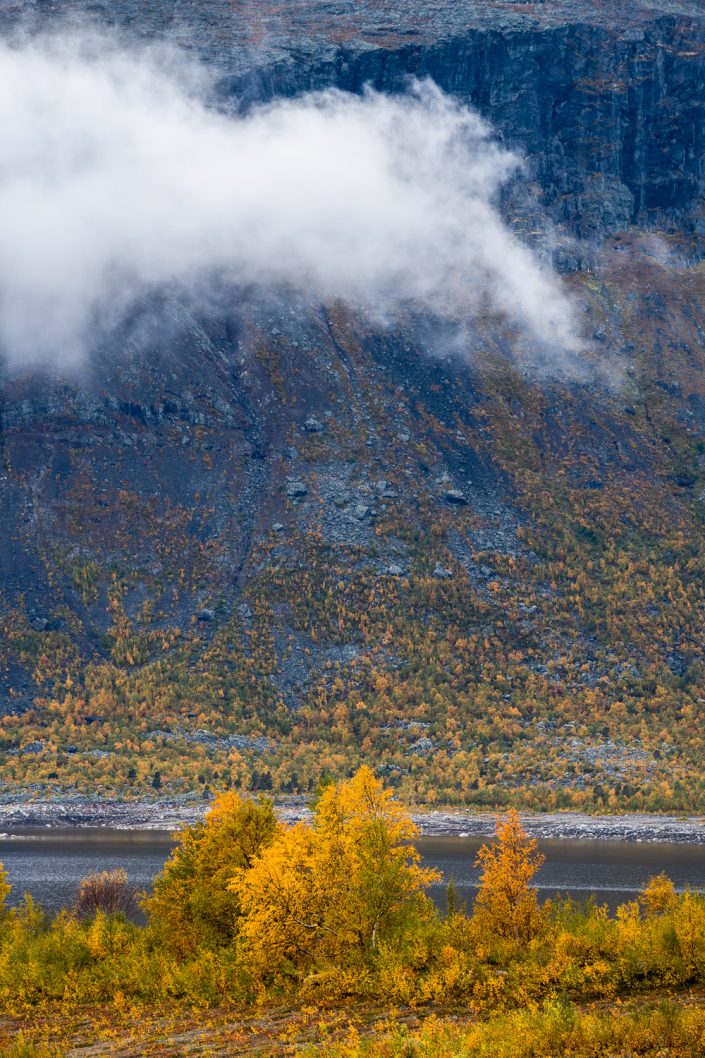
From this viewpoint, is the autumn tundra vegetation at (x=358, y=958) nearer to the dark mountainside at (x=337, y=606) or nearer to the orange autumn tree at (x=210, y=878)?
the orange autumn tree at (x=210, y=878)

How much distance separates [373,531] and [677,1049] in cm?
15442

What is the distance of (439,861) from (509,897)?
194 feet

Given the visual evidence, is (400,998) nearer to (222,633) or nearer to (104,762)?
(104,762)

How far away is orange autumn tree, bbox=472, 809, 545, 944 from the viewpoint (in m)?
44.1

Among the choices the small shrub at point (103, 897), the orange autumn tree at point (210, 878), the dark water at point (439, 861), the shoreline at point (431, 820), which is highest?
the orange autumn tree at point (210, 878)

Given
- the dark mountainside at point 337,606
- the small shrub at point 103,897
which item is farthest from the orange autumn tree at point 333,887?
the dark mountainside at point 337,606

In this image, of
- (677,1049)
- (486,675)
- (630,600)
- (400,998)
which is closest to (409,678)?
(486,675)

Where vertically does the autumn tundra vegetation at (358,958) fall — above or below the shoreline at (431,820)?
above

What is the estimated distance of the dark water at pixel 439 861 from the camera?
85.9 meters

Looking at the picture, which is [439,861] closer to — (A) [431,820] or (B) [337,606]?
(A) [431,820]

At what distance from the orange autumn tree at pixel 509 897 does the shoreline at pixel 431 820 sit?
2875 inches

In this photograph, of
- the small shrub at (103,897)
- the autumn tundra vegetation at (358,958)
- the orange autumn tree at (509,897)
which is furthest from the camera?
the small shrub at (103,897)

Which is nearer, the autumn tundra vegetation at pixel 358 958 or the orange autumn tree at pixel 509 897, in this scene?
the autumn tundra vegetation at pixel 358 958

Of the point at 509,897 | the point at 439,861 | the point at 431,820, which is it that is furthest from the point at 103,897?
the point at 431,820
